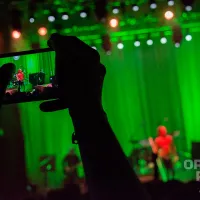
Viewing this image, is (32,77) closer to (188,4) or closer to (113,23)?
(113,23)

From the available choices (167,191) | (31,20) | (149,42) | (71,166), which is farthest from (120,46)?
(167,191)

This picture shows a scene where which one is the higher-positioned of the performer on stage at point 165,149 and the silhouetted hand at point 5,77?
the silhouetted hand at point 5,77

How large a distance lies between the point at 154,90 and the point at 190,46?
1.35 ft

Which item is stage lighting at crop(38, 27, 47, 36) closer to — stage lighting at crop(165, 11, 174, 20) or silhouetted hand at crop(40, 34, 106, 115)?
stage lighting at crop(165, 11, 174, 20)

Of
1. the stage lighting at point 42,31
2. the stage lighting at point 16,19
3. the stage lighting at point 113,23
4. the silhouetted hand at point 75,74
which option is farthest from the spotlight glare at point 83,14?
the silhouetted hand at point 75,74

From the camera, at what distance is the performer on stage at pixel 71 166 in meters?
2.61

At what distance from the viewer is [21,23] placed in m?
2.76

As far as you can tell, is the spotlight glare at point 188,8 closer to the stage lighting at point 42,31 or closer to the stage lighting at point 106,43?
the stage lighting at point 106,43

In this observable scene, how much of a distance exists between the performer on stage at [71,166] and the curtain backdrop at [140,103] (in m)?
0.05

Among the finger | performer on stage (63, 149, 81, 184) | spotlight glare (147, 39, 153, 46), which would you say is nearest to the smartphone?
the finger

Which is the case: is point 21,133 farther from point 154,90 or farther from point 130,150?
point 154,90

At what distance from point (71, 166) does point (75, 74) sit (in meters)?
2.24

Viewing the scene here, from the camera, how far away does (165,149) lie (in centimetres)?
256

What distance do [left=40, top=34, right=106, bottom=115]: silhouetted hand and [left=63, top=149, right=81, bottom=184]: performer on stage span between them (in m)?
2.21
